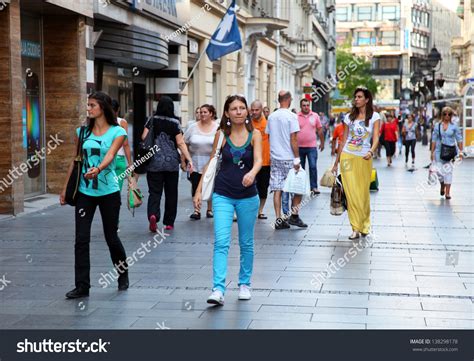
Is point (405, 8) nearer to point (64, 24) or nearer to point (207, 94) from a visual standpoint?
point (207, 94)

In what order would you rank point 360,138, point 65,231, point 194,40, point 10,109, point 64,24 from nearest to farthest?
1. point 360,138
2. point 65,231
3. point 10,109
4. point 64,24
5. point 194,40

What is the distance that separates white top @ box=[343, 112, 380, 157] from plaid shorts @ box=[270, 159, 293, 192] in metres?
1.31

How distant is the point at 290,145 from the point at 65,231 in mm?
3114

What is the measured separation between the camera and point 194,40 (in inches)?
1037

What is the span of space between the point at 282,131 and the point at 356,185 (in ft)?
4.90

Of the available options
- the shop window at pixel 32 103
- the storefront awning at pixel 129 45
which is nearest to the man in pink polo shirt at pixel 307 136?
the storefront awning at pixel 129 45

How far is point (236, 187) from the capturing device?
7.36 metres

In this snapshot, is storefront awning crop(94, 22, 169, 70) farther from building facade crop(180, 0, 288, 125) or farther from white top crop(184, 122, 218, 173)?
white top crop(184, 122, 218, 173)

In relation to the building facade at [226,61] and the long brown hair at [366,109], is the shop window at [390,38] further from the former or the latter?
the long brown hair at [366,109]

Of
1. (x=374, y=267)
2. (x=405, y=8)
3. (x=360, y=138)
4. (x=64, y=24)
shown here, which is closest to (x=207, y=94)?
(x=64, y=24)

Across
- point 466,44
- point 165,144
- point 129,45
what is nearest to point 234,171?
point 165,144

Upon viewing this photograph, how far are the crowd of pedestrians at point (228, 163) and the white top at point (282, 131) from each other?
0.01 m

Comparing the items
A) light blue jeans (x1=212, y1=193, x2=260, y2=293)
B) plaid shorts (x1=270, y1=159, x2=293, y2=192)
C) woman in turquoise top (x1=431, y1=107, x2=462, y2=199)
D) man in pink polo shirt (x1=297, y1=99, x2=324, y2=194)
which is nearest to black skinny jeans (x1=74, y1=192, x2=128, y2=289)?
light blue jeans (x1=212, y1=193, x2=260, y2=293)

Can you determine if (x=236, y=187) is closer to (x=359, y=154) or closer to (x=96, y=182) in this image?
(x=96, y=182)
